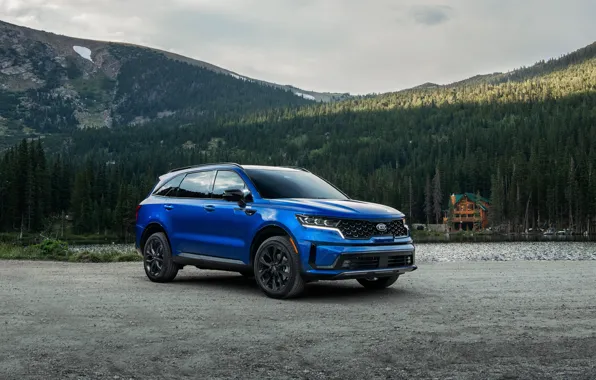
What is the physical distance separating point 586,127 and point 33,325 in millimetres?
182458

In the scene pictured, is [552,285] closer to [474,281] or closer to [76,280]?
[474,281]

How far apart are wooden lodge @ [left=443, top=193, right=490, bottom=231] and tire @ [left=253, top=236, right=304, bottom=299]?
418ft

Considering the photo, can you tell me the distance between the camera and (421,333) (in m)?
6.93

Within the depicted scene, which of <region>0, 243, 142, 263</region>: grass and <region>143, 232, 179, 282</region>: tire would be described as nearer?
<region>143, 232, 179, 282</region>: tire

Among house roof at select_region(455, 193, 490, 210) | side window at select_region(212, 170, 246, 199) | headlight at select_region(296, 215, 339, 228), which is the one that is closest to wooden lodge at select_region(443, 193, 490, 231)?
house roof at select_region(455, 193, 490, 210)

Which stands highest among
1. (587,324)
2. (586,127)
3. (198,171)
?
(586,127)

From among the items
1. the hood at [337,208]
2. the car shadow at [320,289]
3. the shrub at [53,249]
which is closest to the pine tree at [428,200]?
the shrub at [53,249]

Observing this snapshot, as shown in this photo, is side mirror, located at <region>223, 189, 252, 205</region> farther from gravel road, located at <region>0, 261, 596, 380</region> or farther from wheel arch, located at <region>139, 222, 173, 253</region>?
wheel arch, located at <region>139, 222, 173, 253</region>

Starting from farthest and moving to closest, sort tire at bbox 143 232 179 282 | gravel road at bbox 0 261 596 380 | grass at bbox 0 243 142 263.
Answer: grass at bbox 0 243 142 263, tire at bbox 143 232 179 282, gravel road at bbox 0 261 596 380

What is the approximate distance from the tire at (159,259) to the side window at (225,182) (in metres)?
1.64

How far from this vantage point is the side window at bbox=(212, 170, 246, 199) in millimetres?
11188

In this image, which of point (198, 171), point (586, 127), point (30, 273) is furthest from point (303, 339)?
point (586, 127)

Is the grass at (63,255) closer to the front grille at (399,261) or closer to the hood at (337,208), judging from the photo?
the hood at (337,208)

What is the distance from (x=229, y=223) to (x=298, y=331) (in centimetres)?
411
